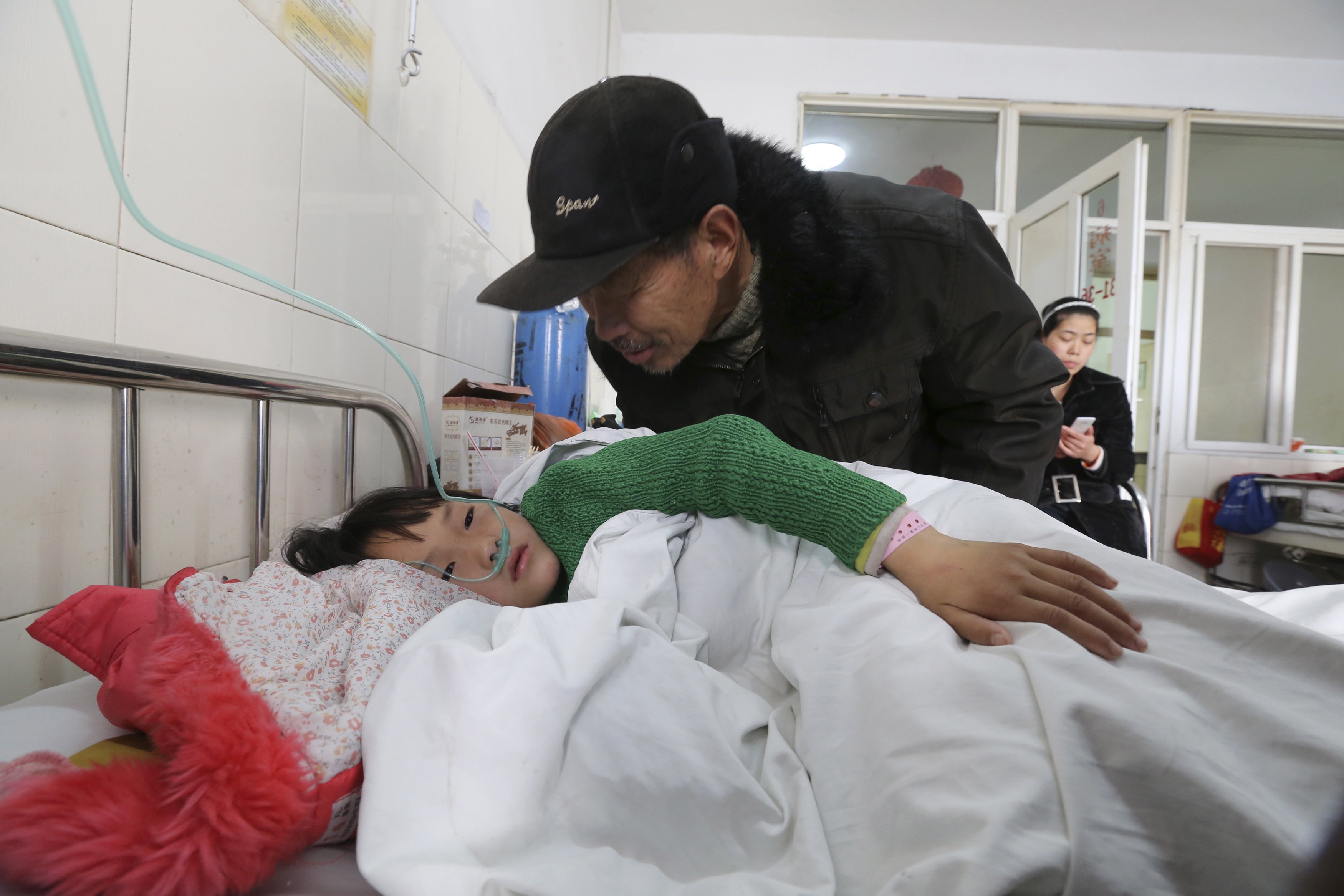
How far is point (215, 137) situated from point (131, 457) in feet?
1.49

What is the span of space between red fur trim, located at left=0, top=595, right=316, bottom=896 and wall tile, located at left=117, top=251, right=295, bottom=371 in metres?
0.50

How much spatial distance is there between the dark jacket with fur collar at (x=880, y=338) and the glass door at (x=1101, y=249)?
1972 mm

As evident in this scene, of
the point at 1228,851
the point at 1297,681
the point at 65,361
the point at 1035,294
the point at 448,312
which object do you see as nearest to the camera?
the point at 1228,851

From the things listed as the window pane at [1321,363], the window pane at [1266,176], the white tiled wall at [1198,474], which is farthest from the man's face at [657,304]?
the window pane at [1321,363]

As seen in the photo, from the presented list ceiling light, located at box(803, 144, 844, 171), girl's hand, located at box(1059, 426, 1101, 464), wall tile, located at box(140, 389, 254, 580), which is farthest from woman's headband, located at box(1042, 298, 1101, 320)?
wall tile, located at box(140, 389, 254, 580)

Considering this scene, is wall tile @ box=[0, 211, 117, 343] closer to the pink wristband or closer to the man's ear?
the man's ear

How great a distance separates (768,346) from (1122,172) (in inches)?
107

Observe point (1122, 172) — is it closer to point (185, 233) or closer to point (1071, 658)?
point (1071, 658)

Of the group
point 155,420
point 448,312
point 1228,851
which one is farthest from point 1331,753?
point 448,312

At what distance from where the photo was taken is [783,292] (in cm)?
112

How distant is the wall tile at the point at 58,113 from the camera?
603 mm

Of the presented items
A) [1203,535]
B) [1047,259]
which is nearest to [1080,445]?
[1047,259]

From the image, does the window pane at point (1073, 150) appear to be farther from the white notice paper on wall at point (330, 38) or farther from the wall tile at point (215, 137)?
the wall tile at point (215, 137)

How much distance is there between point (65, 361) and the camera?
0.59 meters
